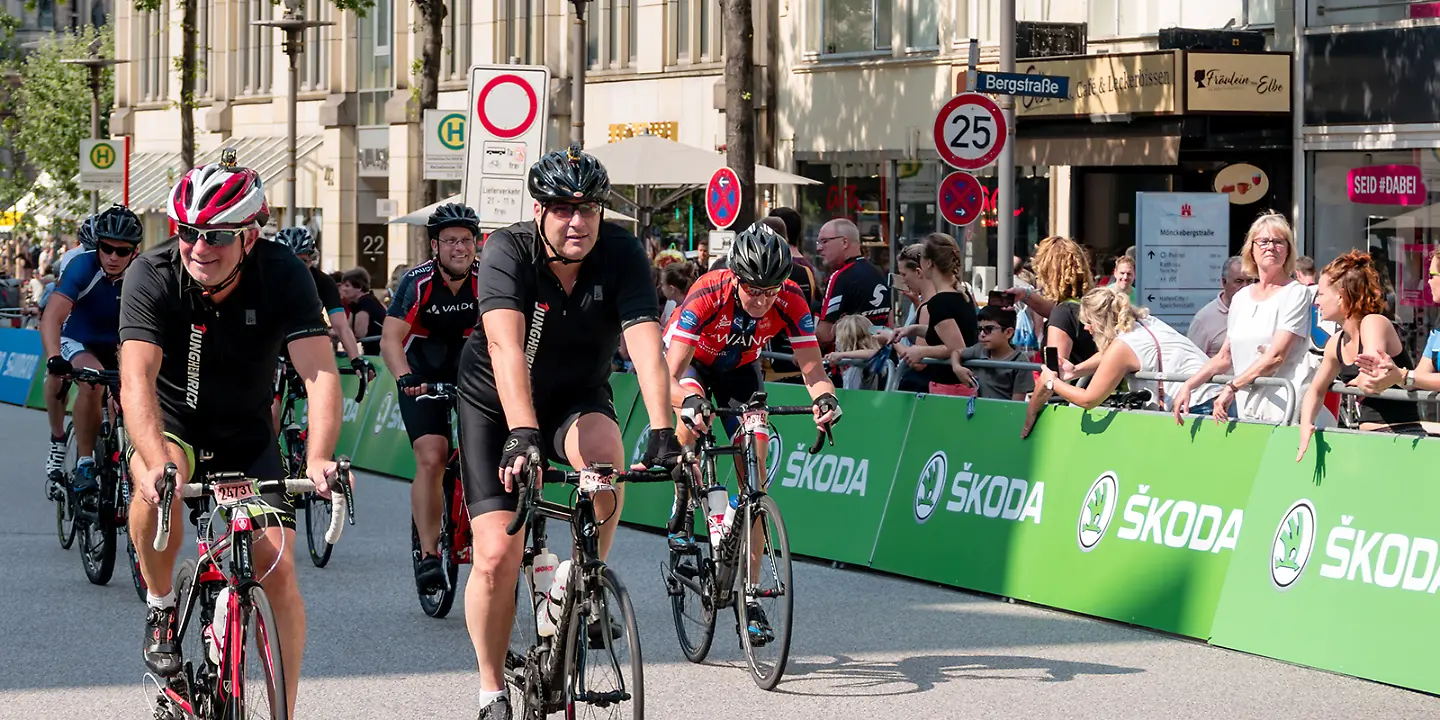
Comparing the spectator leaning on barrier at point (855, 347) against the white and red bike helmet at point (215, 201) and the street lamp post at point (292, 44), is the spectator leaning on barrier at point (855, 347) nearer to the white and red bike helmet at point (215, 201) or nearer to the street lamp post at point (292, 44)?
A: the white and red bike helmet at point (215, 201)

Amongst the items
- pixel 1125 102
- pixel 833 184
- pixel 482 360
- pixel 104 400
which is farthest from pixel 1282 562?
pixel 833 184

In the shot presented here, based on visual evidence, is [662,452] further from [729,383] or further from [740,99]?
[740,99]

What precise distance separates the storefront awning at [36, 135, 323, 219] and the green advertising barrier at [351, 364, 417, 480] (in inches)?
1180

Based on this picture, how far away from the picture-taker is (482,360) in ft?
22.8

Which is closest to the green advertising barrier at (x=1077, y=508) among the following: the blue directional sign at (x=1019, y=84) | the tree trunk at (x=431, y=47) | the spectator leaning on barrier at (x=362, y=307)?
the blue directional sign at (x=1019, y=84)

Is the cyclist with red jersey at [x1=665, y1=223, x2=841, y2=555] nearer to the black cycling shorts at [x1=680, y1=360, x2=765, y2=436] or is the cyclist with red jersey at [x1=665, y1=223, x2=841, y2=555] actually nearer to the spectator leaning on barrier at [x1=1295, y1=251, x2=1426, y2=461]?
the black cycling shorts at [x1=680, y1=360, x2=765, y2=436]

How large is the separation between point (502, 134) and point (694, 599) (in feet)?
19.2

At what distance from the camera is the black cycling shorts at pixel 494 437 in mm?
6641

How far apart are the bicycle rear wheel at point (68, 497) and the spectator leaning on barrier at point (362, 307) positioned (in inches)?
222

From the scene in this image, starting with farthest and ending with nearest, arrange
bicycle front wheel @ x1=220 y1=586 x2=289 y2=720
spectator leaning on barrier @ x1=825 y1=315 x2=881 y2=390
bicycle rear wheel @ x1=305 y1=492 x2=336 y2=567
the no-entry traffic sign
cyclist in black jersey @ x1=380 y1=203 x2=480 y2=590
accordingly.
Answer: the no-entry traffic sign → spectator leaning on barrier @ x1=825 y1=315 x2=881 y2=390 → bicycle rear wheel @ x1=305 y1=492 x2=336 y2=567 → cyclist in black jersey @ x1=380 y1=203 x2=480 y2=590 → bicycle front wheel @ x1=220 y1=586 x2=289 y2=720

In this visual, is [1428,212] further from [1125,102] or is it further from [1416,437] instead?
[1416,437]

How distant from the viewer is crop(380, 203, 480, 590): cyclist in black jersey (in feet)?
33.5

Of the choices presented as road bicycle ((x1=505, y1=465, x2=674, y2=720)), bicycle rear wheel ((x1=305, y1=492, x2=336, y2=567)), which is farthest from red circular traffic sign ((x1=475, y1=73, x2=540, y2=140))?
road bicycle ((x1=505, y1=465, x2=674, y2=720))

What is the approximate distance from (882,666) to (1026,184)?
19918mm
